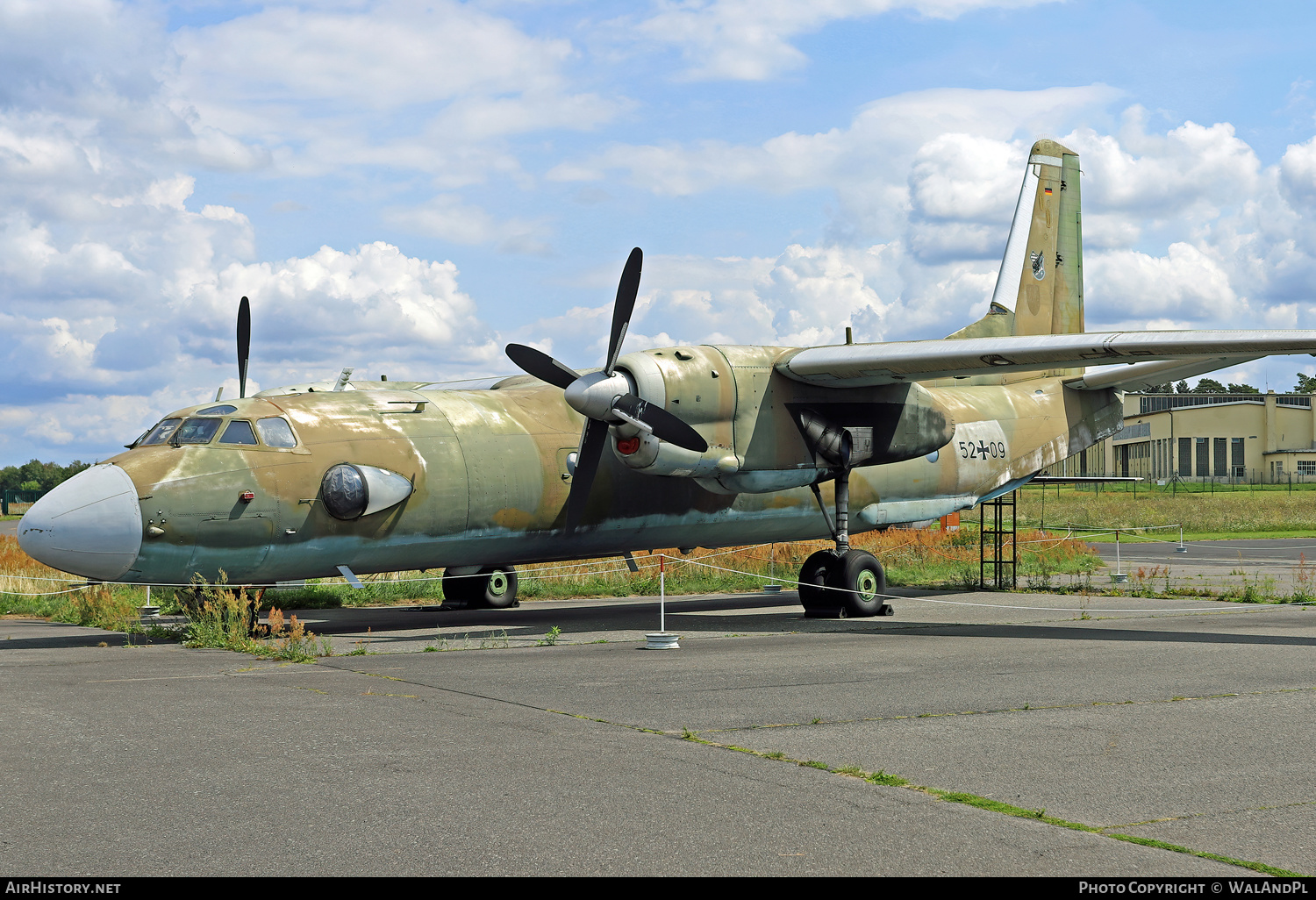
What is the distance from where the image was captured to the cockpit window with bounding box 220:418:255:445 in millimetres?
15805

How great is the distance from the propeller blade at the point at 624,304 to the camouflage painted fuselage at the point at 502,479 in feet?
0.86

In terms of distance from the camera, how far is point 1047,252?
25.9 meters

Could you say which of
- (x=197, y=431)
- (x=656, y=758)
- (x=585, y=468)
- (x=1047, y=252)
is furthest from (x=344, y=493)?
(x=1047, y=252)

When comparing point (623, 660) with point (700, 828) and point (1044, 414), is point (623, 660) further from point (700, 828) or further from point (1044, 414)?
point (1044, 414)

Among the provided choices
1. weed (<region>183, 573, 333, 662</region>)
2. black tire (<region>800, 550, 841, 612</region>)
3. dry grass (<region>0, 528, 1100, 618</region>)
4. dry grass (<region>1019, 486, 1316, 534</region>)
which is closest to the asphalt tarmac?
weed (<region>183, 573, 333, 662</region>)

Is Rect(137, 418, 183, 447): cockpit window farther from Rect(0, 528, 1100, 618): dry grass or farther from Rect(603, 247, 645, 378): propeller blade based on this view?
Rect(603, 247, 645, 378): propeller blade

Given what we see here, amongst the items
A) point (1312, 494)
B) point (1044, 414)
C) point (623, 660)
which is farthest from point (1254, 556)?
point (1312, 494)

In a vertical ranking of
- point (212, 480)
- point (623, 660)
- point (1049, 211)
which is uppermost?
point (1049, 211)

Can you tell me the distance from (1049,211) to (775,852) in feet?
76.0

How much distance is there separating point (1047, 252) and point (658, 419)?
43.0ft

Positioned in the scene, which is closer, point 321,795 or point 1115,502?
point 321,795

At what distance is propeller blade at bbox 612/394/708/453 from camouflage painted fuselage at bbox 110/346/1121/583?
29 centimetres

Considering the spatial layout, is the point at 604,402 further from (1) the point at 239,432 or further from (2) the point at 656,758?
(2) the point at 656,758

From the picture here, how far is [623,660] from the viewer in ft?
45.1
